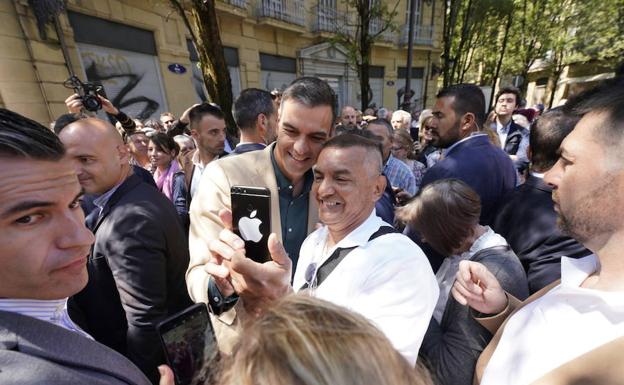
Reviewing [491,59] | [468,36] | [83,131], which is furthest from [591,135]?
[491,59]

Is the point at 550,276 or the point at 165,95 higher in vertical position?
→ the point at 165,95

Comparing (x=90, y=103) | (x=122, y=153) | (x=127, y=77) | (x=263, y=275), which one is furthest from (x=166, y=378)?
(x=127, y=77)

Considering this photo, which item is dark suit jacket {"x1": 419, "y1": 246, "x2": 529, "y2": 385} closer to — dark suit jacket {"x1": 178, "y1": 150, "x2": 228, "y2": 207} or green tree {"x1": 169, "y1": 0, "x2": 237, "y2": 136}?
dark suit jacket {"x1": 178, "y1": 150, "x2": 228, "y2": 207}

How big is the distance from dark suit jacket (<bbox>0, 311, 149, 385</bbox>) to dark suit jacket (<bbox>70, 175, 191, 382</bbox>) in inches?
30.6

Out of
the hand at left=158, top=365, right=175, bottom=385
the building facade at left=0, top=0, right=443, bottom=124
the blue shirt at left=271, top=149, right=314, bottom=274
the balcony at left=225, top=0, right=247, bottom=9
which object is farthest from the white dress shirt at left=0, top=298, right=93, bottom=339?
the balcony at left=225, top=0, right=247, bottom=9

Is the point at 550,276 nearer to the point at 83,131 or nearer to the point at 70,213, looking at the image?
the point at 70,213

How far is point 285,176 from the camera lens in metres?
1.90

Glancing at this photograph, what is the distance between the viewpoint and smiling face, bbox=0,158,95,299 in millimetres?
844

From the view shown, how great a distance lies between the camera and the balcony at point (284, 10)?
1218 centimetres

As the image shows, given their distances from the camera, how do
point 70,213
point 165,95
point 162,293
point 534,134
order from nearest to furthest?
point 70,213 < point 162,293 < point 534,134 < point 165,95

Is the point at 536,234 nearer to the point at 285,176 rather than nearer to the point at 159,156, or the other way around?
the point at 285,176

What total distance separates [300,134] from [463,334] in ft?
4.49

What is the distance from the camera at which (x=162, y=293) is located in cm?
173

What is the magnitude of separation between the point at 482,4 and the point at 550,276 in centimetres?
1676
